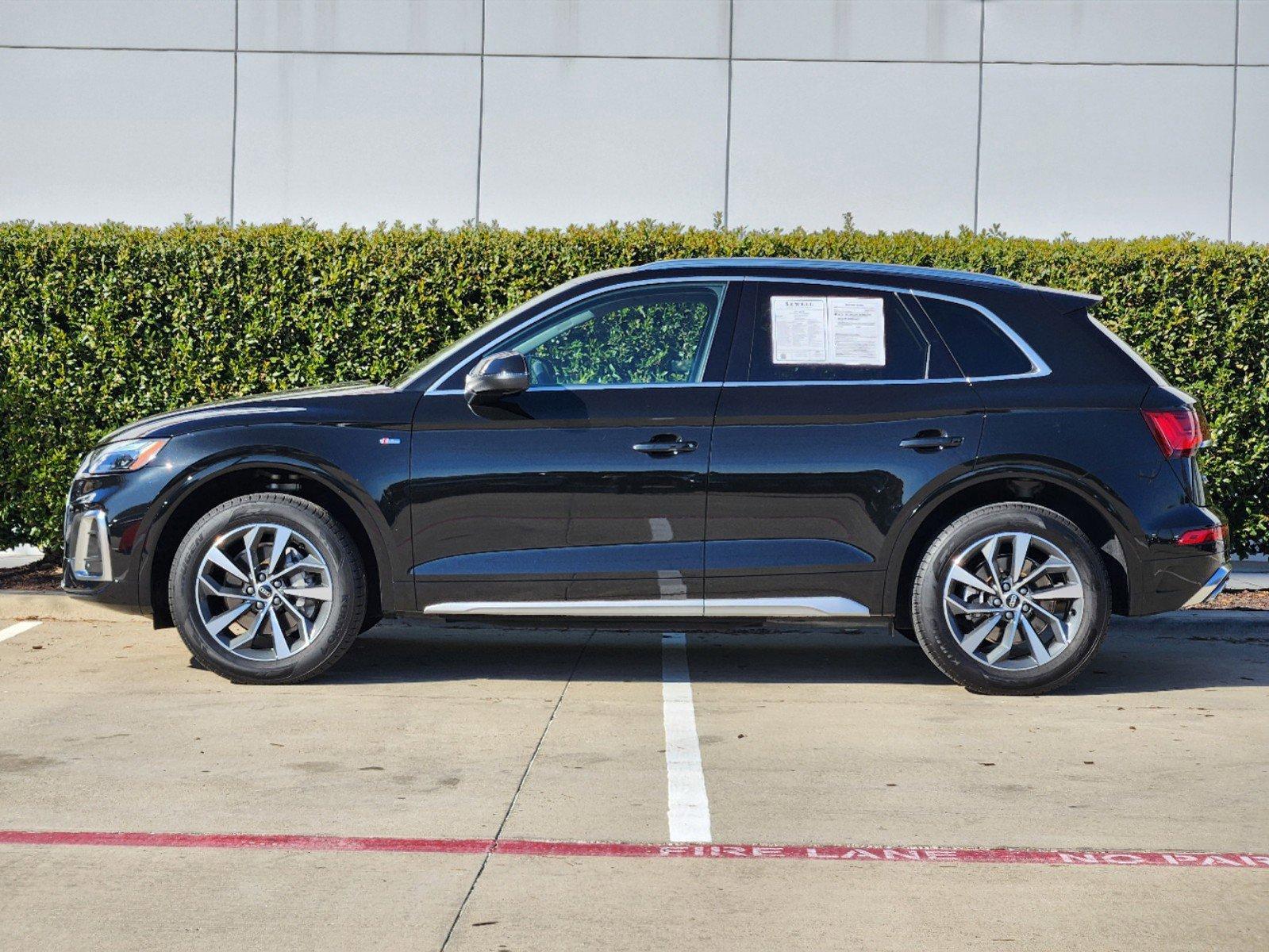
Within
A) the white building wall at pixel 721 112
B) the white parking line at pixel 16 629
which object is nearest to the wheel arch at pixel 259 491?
the white parking line at pixel 16 629

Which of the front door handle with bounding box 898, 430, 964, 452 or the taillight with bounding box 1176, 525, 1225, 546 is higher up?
the front door handle with bounding box 898, 430, 964, 452

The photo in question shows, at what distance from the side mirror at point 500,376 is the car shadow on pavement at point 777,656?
4.65ft

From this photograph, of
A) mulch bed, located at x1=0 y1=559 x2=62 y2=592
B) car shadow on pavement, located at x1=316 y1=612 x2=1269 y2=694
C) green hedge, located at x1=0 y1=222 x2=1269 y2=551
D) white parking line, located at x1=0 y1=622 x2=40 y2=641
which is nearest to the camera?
car shadow on pavement, located at x1=316 y1=612 x2=1269 y2=694

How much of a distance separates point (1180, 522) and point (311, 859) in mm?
3999

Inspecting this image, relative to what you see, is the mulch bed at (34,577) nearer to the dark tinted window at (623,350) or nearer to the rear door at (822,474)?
the dark tinted window at (623,350)

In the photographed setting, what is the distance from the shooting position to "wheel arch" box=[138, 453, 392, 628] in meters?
6.29

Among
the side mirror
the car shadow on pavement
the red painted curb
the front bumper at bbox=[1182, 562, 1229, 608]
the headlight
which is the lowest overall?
the red painted curb

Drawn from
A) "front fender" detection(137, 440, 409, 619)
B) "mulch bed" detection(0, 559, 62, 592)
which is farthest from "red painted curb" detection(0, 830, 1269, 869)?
"mulch bed" detection(0, 559, 62, 592)

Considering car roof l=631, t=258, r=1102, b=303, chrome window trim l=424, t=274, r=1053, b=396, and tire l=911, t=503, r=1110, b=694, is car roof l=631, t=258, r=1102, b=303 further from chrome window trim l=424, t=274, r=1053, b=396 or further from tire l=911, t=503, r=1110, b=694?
tire l=911, t=503, r=1110, b=694

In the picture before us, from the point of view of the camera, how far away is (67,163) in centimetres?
1296

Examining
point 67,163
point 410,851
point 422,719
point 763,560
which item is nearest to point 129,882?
point 410,851

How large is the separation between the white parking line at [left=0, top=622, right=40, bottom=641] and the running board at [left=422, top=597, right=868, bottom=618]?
9.83 ft

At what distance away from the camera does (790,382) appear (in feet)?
20.7

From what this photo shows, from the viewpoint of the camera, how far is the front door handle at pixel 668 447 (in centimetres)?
619
